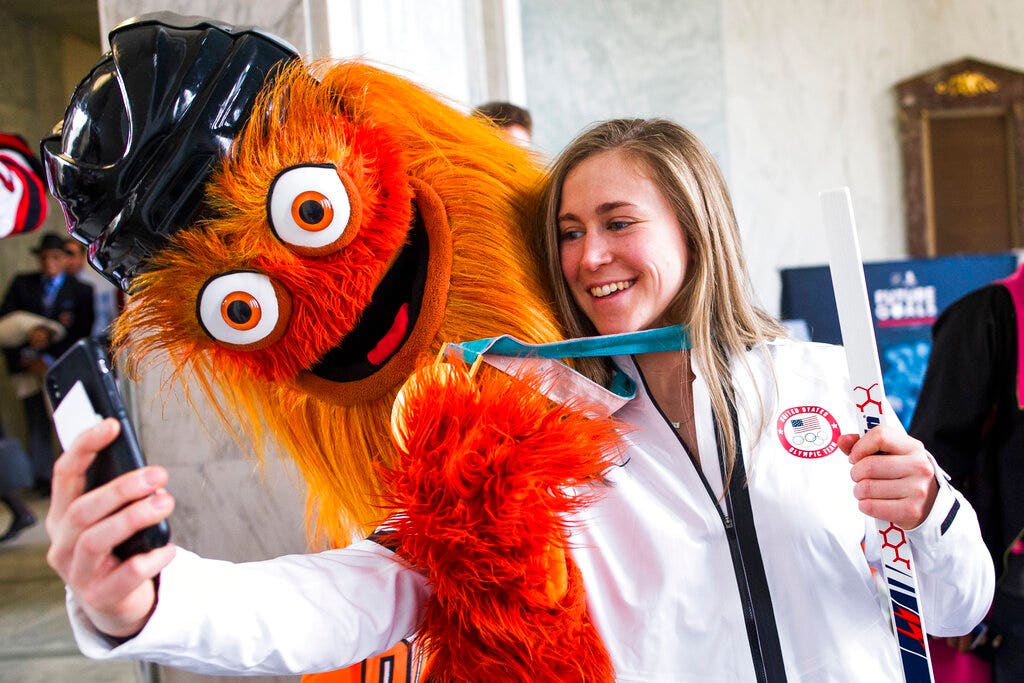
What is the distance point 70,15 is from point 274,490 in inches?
43.4

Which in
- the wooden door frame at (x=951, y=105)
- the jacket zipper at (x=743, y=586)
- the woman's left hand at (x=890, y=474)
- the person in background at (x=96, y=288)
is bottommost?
the jacket zipper at (x=743, y=586)

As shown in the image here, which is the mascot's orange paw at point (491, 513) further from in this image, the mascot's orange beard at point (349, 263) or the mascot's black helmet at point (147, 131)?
the mascot's black helmet at point (147, 131)

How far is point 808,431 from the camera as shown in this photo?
1.15 m

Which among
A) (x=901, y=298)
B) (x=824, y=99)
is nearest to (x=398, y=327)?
(x=901, y=298)

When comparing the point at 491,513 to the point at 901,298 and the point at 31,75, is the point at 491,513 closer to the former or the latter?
the point at 31,75

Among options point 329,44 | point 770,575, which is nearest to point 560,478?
point 770,575

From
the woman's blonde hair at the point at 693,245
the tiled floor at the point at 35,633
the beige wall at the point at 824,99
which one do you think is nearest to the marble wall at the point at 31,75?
the tiled floor at the point at 35,633

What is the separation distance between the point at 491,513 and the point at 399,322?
342mm

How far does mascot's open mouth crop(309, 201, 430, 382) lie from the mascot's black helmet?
10.3 inches

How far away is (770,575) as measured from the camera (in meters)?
1.10

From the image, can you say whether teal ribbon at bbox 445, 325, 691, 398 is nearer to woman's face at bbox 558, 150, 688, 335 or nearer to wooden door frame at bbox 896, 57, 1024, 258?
woman's face at bbox 558, 150, 688, 335

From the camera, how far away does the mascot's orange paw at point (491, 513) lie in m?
0.95

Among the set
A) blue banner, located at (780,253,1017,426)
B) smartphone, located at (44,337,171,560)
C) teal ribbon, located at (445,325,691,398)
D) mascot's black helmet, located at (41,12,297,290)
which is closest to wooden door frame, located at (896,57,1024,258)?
blue banner, located at (780,253,1017,426)

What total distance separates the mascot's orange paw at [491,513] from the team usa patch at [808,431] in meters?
0.28
